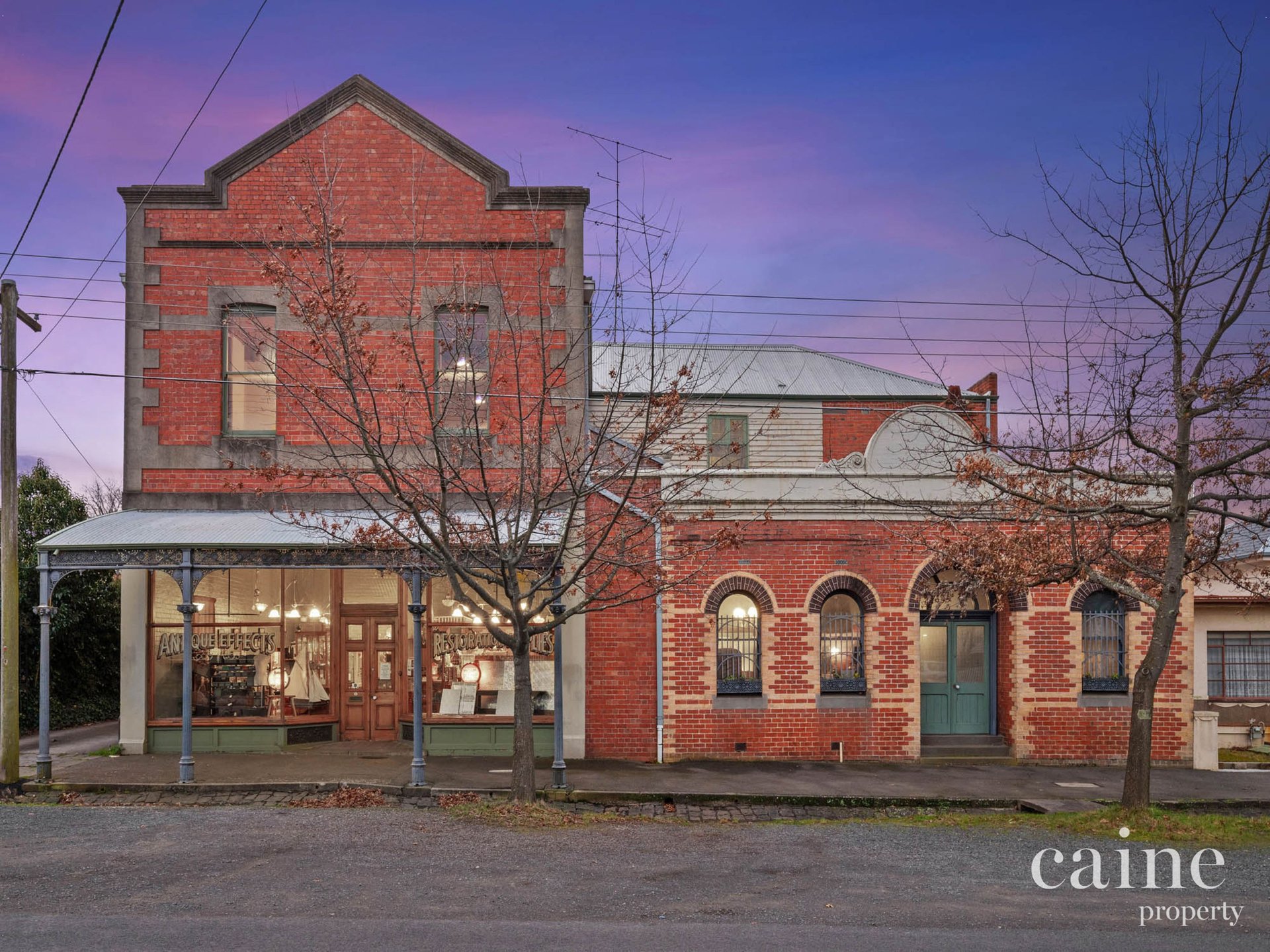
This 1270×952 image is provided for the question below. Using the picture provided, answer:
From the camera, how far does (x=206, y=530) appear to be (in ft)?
49.1

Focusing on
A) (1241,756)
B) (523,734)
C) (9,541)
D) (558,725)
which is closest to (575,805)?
(558,725)

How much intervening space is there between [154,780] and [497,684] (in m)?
5.13

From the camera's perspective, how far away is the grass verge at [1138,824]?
11.1 m

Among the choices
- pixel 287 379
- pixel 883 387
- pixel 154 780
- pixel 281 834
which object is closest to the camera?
pixel 281 834

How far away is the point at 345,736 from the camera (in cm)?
1694

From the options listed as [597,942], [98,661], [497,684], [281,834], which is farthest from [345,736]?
[597,942]

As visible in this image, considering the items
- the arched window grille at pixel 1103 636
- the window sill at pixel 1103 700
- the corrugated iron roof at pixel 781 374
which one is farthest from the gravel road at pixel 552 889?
the corrugated iron roof at pixel 781 374

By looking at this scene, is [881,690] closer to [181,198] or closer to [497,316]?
[497,316]

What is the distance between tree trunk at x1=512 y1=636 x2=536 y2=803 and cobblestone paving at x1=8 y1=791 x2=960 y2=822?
23.7 inches

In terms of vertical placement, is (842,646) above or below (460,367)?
below

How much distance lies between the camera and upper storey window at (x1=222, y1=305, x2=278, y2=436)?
1650 centimetres

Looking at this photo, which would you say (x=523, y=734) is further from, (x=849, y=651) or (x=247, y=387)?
(x=247, y=387)

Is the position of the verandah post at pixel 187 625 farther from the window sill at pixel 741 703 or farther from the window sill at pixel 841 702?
the window sill at pixel 841 702
